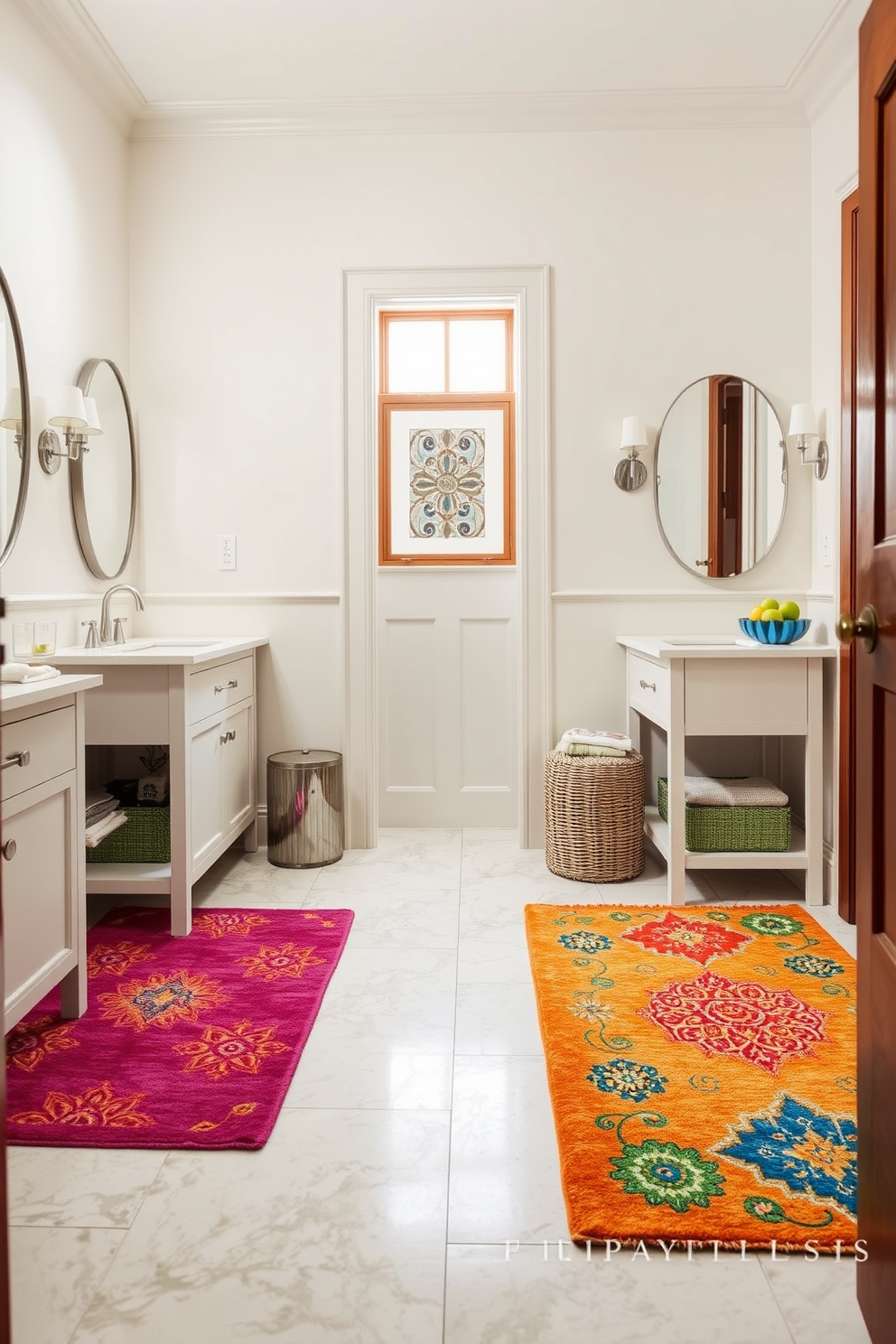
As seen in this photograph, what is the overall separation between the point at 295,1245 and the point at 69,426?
2.34 metres

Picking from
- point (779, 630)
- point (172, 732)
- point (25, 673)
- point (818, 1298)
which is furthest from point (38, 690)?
point (779, 630)

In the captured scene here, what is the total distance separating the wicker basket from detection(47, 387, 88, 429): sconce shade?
6.10 ft

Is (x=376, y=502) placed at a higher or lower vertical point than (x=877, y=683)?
higher

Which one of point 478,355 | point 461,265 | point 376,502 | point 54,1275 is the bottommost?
point 54,1275

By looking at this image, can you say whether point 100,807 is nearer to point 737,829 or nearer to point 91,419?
point 91,419

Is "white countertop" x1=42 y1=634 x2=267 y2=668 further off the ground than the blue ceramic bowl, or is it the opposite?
the blue ceramic bowl

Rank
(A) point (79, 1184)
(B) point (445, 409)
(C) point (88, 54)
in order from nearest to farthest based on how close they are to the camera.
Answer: (A) point (79, 1184) < (C) point (88, 54) < (B) point (445, 409)

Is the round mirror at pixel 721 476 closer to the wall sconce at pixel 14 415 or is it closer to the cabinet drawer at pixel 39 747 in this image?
the wall sconce at pixel 14 415

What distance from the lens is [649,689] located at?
10.4ft

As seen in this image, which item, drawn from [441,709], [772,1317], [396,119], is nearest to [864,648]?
[772,1317]

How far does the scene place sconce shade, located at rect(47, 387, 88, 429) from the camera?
9.17 feet

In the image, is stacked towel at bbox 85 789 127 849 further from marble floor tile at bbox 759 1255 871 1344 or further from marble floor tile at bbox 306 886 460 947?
marble floor tile at bbox 759 1255 871 1344

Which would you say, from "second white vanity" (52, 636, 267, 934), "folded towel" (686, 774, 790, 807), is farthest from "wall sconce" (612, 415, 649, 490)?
"second white vanity" (52, 636, 267, 934)

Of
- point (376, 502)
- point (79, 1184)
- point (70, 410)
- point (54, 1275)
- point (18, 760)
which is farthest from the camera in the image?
point (376, 502)
